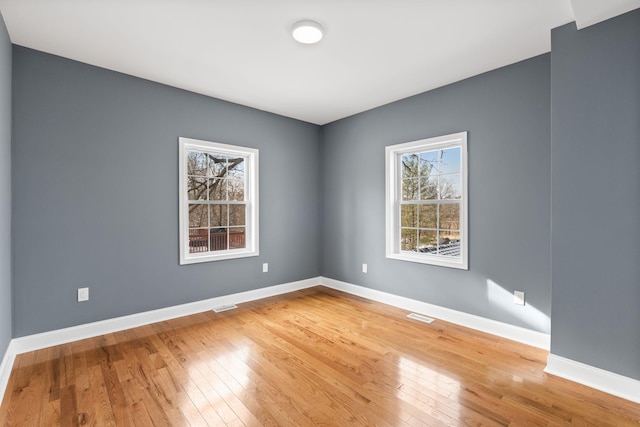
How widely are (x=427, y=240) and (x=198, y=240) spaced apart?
112 inches

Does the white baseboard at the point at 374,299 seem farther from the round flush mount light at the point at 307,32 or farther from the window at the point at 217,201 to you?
the round flush mount light at the point at 307,32

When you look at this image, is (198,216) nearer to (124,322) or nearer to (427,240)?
(124,322)

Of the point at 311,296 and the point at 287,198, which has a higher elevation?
the point at 287,198

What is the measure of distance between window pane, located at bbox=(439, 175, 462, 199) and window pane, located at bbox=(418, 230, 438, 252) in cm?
46

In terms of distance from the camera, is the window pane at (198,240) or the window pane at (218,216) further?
the window pane at (218,216)

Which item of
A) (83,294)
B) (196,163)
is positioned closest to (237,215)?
(196,163)

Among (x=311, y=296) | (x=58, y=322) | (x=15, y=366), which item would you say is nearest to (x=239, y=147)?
(x=311, y=296)

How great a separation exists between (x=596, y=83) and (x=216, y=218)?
391cm

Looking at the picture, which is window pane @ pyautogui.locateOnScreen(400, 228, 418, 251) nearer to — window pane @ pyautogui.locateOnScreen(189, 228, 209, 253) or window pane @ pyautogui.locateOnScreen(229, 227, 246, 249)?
window pane @ pyautogui.locateOnScreen(229, 227, 246, 249)

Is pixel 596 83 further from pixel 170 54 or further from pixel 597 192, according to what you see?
pixel 170 54

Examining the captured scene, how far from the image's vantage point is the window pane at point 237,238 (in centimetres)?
411

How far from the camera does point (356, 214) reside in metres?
4.48

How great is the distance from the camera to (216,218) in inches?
156

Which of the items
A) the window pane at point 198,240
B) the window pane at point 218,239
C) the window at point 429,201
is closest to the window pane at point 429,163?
the window at point 429,201
